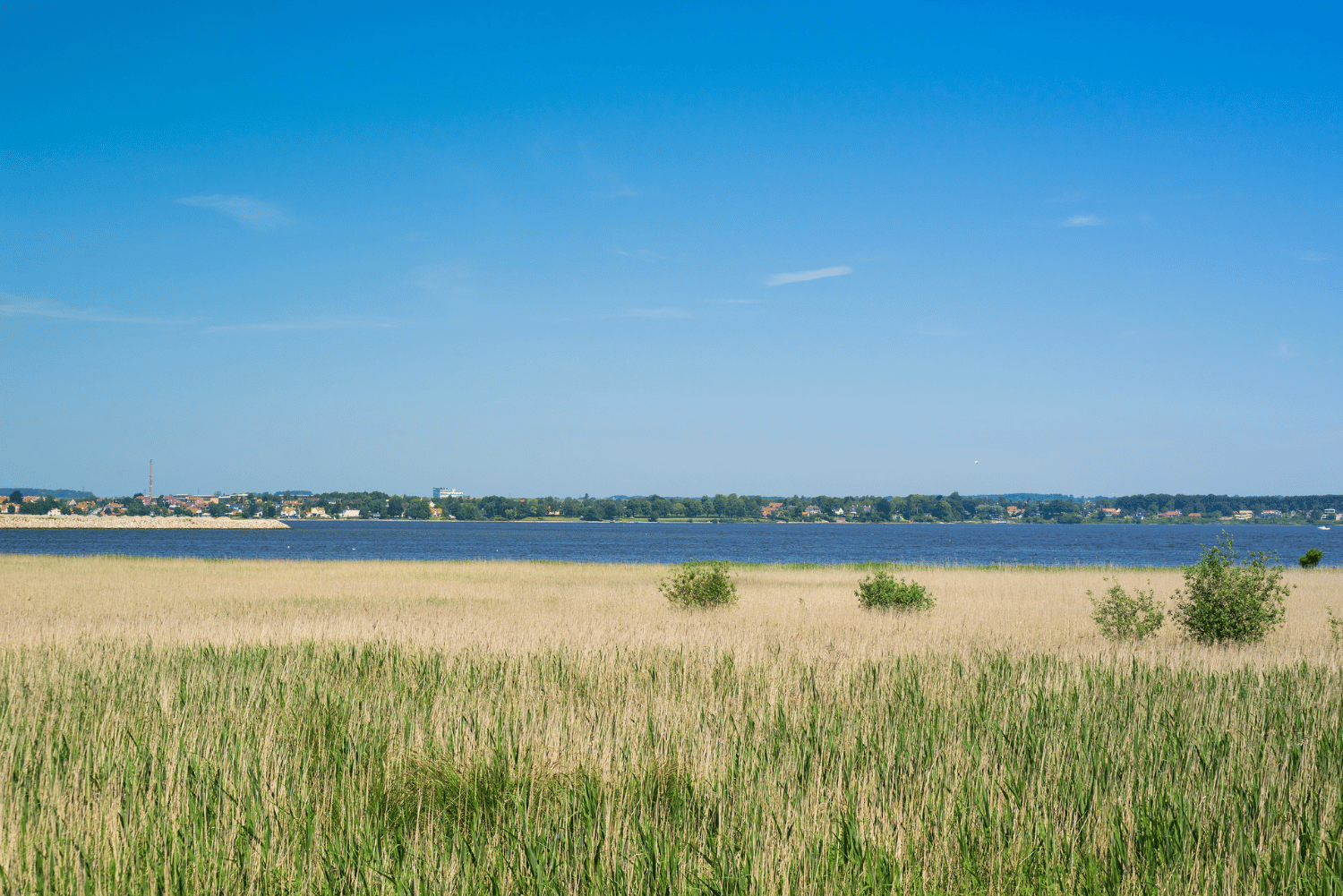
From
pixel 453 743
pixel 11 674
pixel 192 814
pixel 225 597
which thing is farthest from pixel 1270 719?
pixel 225 597

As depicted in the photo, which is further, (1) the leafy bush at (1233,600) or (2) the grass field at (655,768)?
(1) the leafy bush at (1233,600)

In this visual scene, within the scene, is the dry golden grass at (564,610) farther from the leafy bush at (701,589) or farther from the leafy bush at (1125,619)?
the leafy bush at (701,589)

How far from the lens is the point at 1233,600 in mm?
17547

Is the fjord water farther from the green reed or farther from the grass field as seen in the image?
the green reed

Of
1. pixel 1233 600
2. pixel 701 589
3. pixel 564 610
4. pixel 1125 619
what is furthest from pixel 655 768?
pixel 701 589

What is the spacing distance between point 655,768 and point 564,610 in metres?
17.0

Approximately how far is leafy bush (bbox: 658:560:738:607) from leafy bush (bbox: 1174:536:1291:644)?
12013mm

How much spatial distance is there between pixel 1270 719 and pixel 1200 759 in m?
2.59

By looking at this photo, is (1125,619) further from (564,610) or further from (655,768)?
(655,768)

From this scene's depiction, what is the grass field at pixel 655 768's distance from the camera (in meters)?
4.59

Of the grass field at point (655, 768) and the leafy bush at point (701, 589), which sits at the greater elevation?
the grass field at point (655, 768)

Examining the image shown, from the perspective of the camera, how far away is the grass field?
15.1ft

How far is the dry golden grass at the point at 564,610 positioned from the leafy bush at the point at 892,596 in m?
0.65

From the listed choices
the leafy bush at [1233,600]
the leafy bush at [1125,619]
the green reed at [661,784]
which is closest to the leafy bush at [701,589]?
the leafy bush at [1125,619]
